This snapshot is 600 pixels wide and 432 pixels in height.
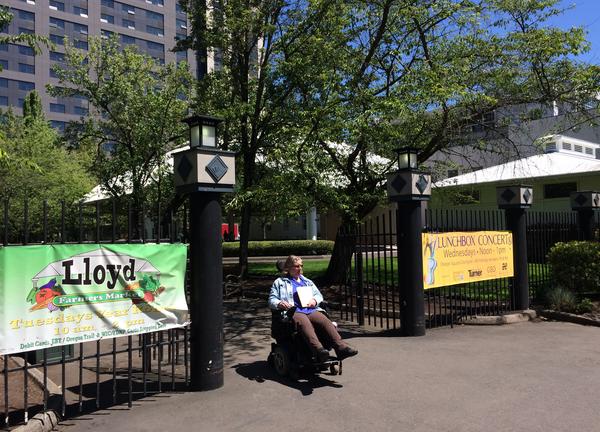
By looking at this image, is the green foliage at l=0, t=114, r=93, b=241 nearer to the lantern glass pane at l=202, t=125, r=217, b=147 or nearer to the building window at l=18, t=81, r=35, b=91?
the lantern glass pane at l=202, t=125, r=217, b=147

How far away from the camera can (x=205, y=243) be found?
5746 mm

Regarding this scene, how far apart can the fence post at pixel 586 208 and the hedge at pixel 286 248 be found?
1847 centimetres

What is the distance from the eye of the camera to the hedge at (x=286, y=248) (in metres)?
30.2

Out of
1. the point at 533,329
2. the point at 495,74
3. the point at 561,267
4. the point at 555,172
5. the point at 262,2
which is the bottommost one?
the point at 533,329

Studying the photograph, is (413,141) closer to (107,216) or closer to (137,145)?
(137,145)

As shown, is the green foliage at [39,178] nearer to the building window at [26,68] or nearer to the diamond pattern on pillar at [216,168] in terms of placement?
the diamond pattern on pillar at [216,168]

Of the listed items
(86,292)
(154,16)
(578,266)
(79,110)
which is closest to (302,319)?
(86,292)

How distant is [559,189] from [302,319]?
19.3m

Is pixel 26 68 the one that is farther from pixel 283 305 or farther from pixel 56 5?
pixel 283 305

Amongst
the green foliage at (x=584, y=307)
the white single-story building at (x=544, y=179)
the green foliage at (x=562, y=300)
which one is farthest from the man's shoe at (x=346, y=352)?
the white single-story building at (x=544, y=179)

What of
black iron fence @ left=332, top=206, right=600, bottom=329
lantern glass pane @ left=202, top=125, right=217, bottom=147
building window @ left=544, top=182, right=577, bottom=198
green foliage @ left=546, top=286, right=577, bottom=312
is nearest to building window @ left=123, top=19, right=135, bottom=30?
building window @ left=544, top=182, right=577, bottom=198

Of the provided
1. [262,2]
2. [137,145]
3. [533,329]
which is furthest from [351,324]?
[137,145]

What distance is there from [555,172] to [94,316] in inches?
775

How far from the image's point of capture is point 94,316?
4.93 m
